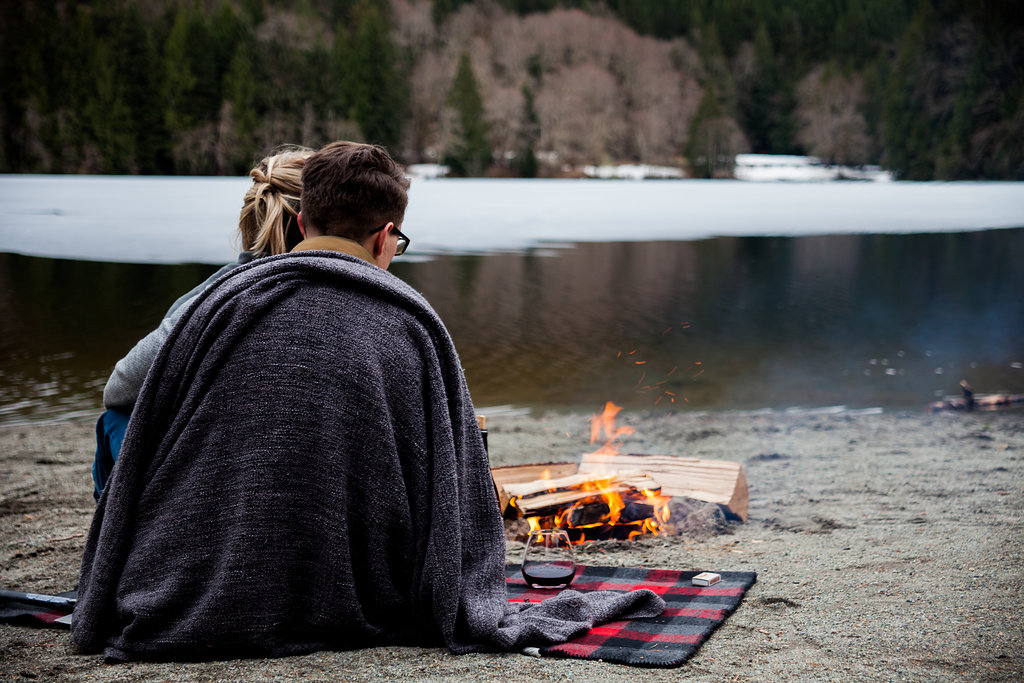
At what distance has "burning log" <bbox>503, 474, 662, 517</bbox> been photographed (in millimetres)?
3664

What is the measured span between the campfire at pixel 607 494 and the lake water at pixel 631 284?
10.3ft

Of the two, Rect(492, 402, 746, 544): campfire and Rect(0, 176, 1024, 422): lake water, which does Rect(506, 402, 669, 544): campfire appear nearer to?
Rect(492, 402, 746, 544): campfire

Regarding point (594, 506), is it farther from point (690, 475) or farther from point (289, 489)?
point (289, 489)

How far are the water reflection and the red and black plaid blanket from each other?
13.8 feet

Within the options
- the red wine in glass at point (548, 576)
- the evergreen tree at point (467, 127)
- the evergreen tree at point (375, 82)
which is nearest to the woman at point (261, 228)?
the red wine in glass at point (548, 576)

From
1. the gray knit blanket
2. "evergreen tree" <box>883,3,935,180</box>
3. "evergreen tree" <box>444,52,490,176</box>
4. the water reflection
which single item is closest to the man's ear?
the gray knit blanket

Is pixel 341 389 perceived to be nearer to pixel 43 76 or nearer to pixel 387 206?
pixel 387 206

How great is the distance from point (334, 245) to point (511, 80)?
80.9ft

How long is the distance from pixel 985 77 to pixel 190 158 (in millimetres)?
20506

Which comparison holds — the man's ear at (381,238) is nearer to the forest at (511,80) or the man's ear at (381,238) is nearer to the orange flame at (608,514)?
the orange flame at (608,514)

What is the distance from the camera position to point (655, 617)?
2654 millimetres

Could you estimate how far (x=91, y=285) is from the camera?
1483 cm

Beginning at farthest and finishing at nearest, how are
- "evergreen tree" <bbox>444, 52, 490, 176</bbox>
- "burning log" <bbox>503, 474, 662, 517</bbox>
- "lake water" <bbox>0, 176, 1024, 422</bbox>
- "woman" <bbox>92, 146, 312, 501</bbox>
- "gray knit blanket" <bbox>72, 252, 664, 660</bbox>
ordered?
"evergreen tree" <bbox>444, 52, 490, 176</bbox> < "lake water" <bbox>0, 176, 1024, 422</bbox> < "burning log" <bbox>503, 474, 662, 517</bbox> < "woman" <bbox>92, 146, 312, 501</bbox> < "gray knit blanket" <bbox>72, 252, 664, 660</bbox>

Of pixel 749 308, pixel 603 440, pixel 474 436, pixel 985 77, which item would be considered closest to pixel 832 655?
pixel 474 436
